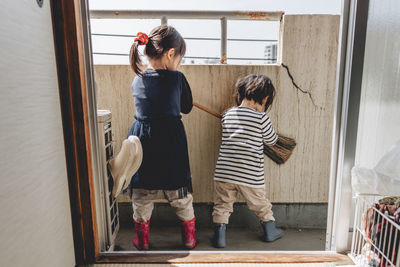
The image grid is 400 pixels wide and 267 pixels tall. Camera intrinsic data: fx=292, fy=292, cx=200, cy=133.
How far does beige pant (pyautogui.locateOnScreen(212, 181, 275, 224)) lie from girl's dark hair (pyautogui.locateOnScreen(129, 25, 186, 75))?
921 millimetres

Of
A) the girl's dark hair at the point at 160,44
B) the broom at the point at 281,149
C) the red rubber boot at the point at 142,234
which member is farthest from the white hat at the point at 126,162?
the broom at the point at 281,149

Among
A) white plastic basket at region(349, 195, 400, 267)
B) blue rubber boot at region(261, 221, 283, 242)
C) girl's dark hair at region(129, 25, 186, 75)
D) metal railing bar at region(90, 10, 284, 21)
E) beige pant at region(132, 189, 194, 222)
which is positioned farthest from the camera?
blue rubber boot at region(261, 221, 283, 242)

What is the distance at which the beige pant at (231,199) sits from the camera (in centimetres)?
195

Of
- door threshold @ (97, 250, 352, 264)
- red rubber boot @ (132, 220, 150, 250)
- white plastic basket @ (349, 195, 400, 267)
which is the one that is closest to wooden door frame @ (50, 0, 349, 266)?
door threshold @ (97, 250, 352, 264)

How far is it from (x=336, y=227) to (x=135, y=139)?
113 centimetres

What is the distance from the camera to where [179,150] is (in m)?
1.77

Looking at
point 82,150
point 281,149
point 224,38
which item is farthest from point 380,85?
point 82,150

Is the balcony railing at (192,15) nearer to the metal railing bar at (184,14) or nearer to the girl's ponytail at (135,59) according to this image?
the metal railing bar at (184,14)

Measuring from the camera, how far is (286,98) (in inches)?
82.3

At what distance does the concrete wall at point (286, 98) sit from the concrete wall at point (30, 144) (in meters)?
0.87

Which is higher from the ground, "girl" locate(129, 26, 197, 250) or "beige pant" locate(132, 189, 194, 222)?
"girl" locate(129, 26, 197, 250)

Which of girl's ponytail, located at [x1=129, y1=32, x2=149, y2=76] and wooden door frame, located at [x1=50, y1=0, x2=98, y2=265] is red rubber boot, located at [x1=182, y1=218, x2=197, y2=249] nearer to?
wooden door frame, located at [x1=50, y1=0, x2=98, y2=265]

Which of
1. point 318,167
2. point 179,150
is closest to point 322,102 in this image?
point 318,167

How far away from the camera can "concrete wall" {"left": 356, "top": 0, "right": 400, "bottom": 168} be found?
120 cm
